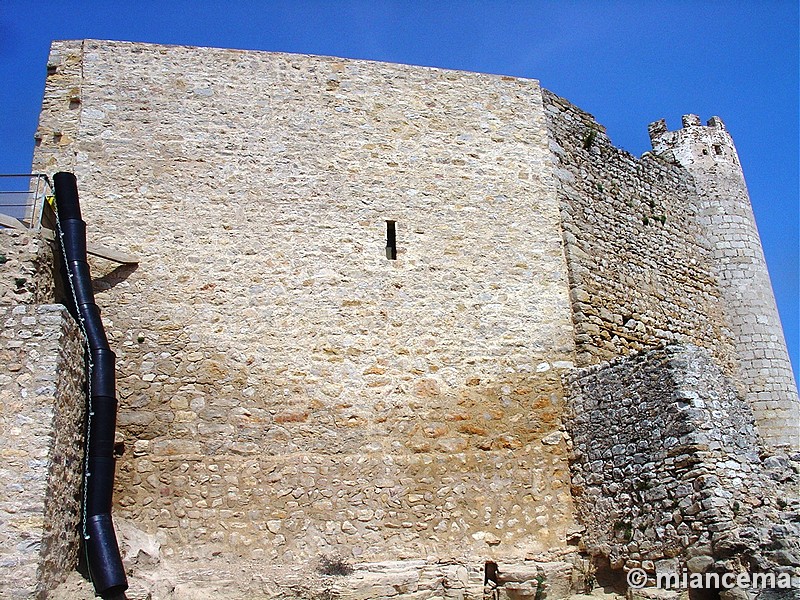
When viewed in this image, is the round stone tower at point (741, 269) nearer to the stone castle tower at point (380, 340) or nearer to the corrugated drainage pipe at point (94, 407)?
the stone castle tower at point (380, 340)

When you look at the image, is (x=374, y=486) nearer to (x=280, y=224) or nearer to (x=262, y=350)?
(x=262, y=350)

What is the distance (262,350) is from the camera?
8578 mm

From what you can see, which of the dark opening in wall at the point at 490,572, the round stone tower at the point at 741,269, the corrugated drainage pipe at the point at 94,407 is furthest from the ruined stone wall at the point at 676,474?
the corrugated drainage pipe at the point at 94,407

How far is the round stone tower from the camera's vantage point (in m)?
11.6

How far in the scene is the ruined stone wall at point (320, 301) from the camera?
807 centimetres

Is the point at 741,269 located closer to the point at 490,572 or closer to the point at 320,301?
the point at 490,572

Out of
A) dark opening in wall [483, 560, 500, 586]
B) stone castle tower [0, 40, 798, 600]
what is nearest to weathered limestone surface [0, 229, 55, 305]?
stone castle tower [0, 40, 798, 600]

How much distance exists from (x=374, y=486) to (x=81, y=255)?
4.07 meters

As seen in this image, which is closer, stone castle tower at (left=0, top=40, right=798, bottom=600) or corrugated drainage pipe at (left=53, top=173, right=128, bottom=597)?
corrugated drainage pipe at (left=53, top=173, right=128, bottom=597)

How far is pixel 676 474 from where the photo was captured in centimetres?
760

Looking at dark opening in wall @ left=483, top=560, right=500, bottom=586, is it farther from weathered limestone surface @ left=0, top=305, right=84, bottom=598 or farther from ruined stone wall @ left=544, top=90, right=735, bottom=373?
weathered limestone surface @ left=0, top=305, right=84, bottom=598

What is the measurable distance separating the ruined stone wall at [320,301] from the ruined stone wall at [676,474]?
0.53 m

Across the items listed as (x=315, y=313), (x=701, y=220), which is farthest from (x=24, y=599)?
(x=701, y=220)

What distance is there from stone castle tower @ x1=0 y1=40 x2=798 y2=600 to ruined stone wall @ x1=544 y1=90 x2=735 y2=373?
0.20 ft
